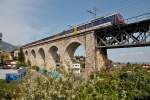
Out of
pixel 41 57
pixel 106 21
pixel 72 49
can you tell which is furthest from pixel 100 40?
pixel 41 57

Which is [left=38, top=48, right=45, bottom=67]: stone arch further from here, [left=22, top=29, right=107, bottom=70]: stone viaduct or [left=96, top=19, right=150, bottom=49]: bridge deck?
[left=96, top=19, right=150, bottom=49]: bridge deck

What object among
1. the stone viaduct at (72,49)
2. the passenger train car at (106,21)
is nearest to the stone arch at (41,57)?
the stone viaduct at (72,49)

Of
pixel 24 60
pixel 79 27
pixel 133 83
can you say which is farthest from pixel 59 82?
pixel 24 60

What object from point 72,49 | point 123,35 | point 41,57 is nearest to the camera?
point 123,35

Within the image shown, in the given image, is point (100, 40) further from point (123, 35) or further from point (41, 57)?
point (41, 57)

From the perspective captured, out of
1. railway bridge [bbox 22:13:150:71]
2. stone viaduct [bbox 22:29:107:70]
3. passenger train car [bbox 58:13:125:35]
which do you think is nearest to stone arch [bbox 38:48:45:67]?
stone viaduct [bbox 22:29:107:70]

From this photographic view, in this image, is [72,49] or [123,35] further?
[72,49]

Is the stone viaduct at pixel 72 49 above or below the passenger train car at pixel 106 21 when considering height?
below

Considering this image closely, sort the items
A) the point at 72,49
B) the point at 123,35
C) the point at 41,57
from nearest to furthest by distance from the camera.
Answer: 1. the point at 123,35
2. the point at 72,49
3. the point at 41,57

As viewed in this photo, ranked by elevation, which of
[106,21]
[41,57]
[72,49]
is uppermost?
[106,21]

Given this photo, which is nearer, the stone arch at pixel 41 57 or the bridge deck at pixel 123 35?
the bridge deck at pixel 123 35

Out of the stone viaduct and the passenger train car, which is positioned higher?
the passenger train car

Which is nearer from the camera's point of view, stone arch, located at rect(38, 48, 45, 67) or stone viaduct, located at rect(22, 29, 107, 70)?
stone viaduct, located at rect(22, 29, 107, 70)

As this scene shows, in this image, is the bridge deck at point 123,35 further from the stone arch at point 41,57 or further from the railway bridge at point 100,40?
the stone arch at point 41,57
